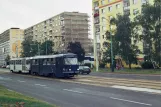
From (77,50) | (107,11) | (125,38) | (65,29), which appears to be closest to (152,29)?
(125,38)

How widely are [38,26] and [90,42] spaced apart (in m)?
27.8

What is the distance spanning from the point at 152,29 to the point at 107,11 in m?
31.7

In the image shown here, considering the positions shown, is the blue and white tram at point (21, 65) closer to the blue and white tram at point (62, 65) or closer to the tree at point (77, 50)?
the blue and white tram at point (62, 65)

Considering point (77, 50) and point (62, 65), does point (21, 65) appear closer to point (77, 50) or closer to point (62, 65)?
point (62, 65)

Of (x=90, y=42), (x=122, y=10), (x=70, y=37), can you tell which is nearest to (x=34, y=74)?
(x=122, y=10)

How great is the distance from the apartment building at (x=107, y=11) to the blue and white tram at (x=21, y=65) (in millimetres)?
23832

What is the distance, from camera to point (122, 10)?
72.2 meters

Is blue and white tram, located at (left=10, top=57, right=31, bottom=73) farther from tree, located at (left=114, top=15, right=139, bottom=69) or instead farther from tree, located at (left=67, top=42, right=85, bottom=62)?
tree, located at (left=67, top=42, right=85, bottom=62)

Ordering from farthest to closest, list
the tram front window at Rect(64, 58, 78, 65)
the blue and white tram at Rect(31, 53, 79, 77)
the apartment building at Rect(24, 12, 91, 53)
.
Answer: the apartment building at Rect(24, 12, 91, 53)
the tram front window at Rect(64, 58, 78, 65)
the blue and white tram at Rect(31, 53, 79, 77)

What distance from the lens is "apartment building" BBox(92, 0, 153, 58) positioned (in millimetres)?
68000

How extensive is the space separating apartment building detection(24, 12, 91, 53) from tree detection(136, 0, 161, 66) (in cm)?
6851

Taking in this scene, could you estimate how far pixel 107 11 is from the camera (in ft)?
255

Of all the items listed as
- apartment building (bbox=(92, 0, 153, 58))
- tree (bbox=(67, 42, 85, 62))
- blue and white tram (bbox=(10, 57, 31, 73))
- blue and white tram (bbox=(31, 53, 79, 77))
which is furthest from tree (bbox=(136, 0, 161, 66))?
tree (bbox=(67, 42, 85, 62))

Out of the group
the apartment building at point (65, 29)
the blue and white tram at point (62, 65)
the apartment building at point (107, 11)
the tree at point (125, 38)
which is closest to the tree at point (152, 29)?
the tree at point (125, 38)
